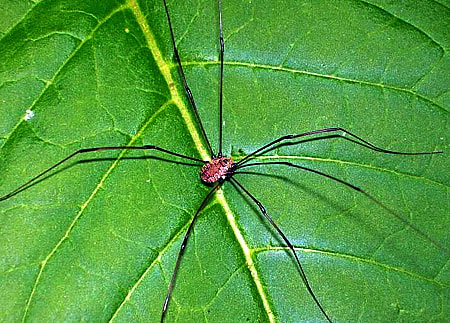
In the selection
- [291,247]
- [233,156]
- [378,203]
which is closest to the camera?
[291,247]

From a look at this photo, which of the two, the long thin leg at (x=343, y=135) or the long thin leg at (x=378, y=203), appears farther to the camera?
the long thin leg at (x=343, y=135)

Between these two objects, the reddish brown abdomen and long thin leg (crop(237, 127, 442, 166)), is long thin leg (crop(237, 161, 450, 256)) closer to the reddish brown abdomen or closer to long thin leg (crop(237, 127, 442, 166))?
long thin leg (crop(237, 127, 442, 166))

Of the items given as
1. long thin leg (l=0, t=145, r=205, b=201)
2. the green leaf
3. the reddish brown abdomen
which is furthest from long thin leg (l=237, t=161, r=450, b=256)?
long thin leg (l=0, t=145, r=205, b=201)

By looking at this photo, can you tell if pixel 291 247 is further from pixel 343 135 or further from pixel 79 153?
pixel 79 153

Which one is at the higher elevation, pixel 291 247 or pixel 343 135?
pixel 343 135

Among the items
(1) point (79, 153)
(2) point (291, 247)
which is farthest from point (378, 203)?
(1) point (79, 153)

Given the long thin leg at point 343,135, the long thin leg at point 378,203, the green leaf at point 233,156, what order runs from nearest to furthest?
the green leaf at point 233,156 < the long thin leg at point 378,203 < the long thin leg at point 343,135

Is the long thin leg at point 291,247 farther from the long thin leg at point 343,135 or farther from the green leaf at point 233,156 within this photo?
the long thin leg at point 343,135

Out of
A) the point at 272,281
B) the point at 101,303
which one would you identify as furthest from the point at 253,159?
the point at 101,303

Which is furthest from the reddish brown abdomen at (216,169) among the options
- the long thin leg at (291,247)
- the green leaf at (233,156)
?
the long thin leg at (291,247)
